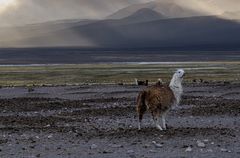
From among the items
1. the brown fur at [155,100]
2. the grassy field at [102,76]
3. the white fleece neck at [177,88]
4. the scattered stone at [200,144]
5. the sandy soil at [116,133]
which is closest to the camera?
the sandy soil at [116,133]

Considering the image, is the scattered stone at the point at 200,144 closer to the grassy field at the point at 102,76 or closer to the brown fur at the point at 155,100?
the brown fur at the point at 155,100

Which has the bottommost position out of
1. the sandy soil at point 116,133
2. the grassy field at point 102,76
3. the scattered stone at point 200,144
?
the grassy field at point 102,76

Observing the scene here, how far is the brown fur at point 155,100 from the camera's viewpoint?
18.5 metres

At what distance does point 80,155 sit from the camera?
587 inches

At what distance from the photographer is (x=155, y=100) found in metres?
18.5

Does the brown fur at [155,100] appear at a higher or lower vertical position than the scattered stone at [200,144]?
higher

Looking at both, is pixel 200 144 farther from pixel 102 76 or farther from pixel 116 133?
pixel 102 76

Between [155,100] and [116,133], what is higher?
[155,100]

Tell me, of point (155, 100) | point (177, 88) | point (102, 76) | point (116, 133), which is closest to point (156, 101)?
point (155, 100)

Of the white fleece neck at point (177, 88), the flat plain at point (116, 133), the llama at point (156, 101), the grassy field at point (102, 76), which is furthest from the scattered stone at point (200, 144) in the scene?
the grassy field at point (102, 76)

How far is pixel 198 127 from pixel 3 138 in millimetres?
5919

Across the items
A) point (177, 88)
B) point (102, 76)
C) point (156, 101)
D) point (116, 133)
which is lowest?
point (102, 76)

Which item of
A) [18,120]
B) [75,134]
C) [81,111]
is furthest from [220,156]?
[81,111]

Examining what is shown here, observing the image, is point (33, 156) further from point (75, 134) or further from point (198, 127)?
point (198, 127)
